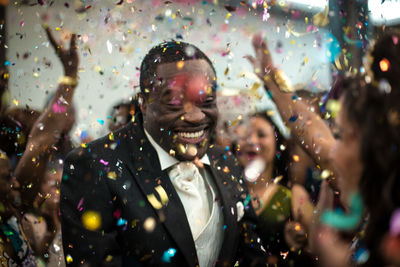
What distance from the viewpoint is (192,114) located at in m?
1.69

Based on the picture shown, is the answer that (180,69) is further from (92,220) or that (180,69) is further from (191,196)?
(92,220)

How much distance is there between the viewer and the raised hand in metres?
1.96

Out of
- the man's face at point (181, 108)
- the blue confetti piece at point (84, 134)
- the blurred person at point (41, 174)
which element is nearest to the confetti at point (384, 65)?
the man's face at point (181, 108)

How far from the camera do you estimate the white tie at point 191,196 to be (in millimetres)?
1686

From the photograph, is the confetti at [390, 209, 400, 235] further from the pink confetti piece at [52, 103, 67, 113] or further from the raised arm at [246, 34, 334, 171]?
the pink confetti piece at [52, 103, 67, 113]

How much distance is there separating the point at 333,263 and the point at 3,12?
5.97 ft

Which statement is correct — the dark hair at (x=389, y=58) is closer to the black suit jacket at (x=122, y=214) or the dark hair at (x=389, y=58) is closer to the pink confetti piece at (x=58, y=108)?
the black suit jacket at (x=122, y=214)

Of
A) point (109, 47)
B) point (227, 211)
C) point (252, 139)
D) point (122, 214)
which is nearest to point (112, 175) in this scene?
point (122, 214)

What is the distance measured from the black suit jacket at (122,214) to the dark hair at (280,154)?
865mm

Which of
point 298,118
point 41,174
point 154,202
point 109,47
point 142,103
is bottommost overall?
point 41,174

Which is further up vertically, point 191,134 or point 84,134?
point 191,134

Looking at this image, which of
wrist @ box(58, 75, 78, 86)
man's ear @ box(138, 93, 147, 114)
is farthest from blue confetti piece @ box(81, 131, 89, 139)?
man's ear @ box(138, 93, 147, 114)

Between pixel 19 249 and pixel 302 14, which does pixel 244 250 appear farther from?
pixel 302 14

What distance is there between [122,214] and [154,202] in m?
0.13
